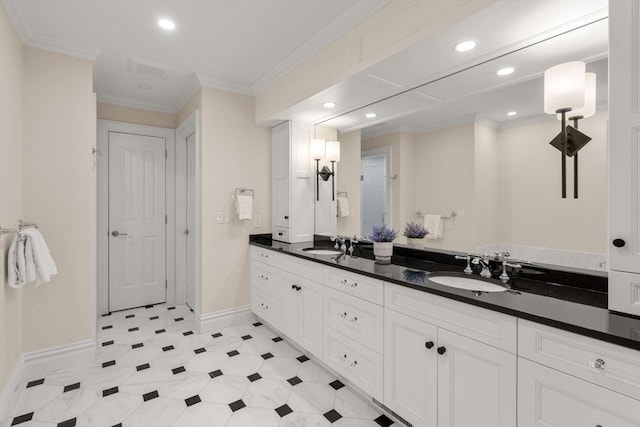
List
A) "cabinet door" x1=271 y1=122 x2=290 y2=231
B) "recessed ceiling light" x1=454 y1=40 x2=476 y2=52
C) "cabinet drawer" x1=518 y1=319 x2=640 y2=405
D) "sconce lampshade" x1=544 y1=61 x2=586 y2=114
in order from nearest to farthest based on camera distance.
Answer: "cabinet drawer" x1=518 y1=319 x2=640 y2=405 < "sconce lampshade" x1=544 y1=61 x2=586 y2=114 < "recessed ceiling light" x1=454 y1=40 x2=476 y2=52 < "cabinet door" x1=271 y1=122 x2=290 y2=231

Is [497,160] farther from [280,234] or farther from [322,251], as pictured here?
[280,234]

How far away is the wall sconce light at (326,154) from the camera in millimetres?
3057

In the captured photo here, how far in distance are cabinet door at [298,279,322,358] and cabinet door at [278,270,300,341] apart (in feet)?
0.20

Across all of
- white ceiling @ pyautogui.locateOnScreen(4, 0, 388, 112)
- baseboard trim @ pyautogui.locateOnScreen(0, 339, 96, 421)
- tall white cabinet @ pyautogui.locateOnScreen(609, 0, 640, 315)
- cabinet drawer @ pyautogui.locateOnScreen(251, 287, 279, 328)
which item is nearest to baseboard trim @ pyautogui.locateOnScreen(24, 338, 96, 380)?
baseboard trim @ pyautogui.locateOnScreen(0, 339, 96, 421)

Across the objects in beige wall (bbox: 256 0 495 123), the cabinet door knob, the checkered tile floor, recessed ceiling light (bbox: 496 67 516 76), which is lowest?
the checkered tile floor

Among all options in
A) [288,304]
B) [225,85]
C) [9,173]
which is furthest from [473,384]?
[225,85]

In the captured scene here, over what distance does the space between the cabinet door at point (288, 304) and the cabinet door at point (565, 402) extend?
1.66 meters

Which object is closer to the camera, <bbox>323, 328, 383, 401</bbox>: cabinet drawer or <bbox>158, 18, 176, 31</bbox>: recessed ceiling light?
<bbox>323, 328, 383, 401</bbox>: cabinet drawer

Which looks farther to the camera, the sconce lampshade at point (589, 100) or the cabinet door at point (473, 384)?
the sconce lampshade at point (589, 100)

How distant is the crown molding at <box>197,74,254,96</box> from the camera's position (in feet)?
10.0

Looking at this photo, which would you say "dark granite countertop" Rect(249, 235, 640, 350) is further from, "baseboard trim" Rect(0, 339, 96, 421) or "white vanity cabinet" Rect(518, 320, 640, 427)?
"baseboard trim" Rect(0, 339, 96, 421)

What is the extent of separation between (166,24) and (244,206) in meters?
1.64

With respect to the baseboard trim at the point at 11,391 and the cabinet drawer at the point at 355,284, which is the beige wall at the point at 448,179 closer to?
the cabinet drawer at the point at 355,284

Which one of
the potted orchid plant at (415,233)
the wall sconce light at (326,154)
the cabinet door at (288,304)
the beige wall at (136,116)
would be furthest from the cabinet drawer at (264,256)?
the beige wall at (136,116)
